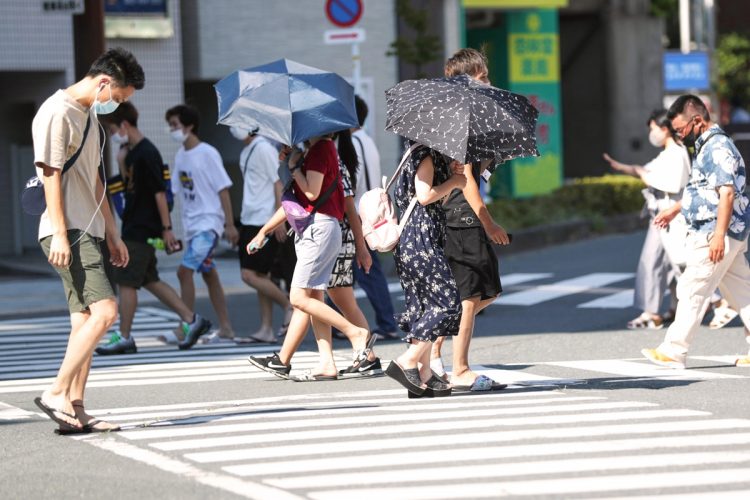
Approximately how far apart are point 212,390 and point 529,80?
19.7m

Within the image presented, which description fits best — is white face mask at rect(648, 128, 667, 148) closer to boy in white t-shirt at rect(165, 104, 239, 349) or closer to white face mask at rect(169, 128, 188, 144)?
boy in white t-shirt at rect(165, 104, 239, 349)

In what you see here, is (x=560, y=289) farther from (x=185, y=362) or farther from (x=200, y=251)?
(x=185, y=362)

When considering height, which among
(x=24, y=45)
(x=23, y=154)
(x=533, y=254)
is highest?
(x=24, y=45)

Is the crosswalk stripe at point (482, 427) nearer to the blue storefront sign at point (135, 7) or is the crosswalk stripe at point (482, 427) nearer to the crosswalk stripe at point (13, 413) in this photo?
the crosswalk stripe at point (13, 413)

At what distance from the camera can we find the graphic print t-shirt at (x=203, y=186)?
12.0m

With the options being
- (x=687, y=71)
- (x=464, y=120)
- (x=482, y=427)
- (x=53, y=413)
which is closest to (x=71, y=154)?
(x=53, y=413)

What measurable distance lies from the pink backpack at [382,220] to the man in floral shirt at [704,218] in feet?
7.43

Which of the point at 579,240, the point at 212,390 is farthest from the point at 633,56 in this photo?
the point at 212,390

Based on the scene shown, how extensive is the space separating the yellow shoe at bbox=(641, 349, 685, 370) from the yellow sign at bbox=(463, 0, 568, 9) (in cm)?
1696

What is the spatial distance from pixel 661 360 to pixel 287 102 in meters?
2.99

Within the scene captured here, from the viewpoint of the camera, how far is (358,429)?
7508mm

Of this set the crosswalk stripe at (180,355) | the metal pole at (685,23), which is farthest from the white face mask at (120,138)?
the metal pole at (685,23)

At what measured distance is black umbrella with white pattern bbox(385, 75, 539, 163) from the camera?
791 cm

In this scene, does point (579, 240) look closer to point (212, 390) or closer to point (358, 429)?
point (212, 390)
